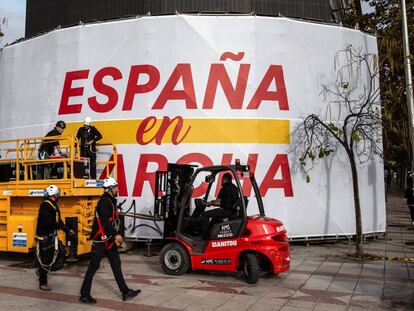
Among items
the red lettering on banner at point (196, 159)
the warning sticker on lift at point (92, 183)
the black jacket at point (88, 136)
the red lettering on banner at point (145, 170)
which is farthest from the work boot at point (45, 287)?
the red lettering on banner at point (196, 159)

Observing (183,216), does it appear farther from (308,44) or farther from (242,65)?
(308,44)

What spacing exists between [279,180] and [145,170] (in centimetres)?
384

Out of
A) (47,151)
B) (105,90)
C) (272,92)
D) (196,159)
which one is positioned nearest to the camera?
(47,151)

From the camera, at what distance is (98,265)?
706cm

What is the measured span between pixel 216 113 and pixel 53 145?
4470 millimetres

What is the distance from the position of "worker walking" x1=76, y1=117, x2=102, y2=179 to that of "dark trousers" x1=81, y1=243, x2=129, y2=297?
4.88m

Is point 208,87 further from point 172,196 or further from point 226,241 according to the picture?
point 226,241

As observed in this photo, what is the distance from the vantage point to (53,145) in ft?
36.7

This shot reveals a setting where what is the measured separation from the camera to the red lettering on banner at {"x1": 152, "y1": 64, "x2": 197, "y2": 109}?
1263cm

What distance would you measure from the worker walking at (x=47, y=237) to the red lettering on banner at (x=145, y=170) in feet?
14.5

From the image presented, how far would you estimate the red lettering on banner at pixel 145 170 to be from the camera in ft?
41.3

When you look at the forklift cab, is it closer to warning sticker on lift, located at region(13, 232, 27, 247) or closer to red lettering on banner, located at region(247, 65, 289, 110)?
warning sticker on lift, located at region(13, 232, 27, 247)

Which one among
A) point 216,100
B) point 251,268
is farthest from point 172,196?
point 216,100

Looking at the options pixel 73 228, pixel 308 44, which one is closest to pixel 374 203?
pixel 308 44
